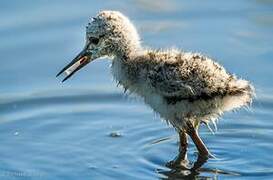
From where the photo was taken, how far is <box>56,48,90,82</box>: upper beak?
9.15 m

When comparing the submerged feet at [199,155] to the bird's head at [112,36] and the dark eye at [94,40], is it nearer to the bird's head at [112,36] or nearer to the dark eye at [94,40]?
the bird's head at [112,36]

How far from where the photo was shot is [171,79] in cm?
835

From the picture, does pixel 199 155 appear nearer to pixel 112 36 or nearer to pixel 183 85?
pixel 183 85

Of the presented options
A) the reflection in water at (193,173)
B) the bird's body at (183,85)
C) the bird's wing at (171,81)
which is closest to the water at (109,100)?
the reflection in water at (193,173)

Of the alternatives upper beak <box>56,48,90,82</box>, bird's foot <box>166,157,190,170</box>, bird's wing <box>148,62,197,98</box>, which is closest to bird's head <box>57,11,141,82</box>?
upper beak <box>56,48,90,82</box>

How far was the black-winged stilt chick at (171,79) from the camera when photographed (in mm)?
8266

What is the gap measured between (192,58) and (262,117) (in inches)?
51.1

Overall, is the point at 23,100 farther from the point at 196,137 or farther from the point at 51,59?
the point at 196,137

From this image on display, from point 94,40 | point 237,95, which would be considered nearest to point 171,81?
point 237,95

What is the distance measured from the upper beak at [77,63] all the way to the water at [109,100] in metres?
0.52

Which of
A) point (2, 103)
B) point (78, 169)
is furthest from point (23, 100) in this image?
point (78, 169)

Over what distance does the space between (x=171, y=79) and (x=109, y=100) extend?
1596 millimetres

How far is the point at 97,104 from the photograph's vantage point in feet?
32.2

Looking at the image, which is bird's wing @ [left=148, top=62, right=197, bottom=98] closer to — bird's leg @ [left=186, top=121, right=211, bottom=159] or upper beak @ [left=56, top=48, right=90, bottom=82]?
bird's leg @ [left=186, top=121, right=211, bottom=159]
